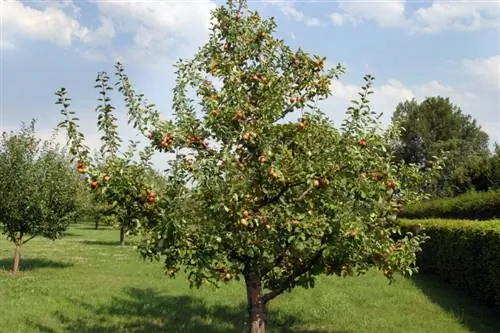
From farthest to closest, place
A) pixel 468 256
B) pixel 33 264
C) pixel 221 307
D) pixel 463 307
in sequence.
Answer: pixel 33 264, pixel 468 256, pixel 221 307, pixel 463 307

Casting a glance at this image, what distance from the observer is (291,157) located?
25.6 ft

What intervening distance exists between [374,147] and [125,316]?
30.6 ft

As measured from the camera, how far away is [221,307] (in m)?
15.0

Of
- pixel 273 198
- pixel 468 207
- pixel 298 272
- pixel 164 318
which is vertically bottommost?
pixel 164 318

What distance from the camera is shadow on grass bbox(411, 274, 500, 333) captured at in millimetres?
12984

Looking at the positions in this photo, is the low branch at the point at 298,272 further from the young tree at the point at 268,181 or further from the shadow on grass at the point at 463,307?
the shadow on grass at the point at 463,307

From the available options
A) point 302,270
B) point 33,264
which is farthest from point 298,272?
point 33,264

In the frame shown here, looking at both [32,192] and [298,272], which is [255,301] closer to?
[298,272]

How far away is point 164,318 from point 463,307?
28.0 feet

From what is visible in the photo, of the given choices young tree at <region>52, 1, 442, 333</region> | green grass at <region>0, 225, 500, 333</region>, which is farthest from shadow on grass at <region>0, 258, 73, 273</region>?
young tree at <region>52, 1, 442, 333</region>

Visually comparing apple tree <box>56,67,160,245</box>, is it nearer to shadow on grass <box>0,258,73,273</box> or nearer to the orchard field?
the orchard field

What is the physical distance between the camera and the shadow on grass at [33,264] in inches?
982

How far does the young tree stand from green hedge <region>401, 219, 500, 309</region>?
3.88 meters

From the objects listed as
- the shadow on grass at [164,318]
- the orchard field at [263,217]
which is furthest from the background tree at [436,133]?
the shadow on grass at [164,318]
